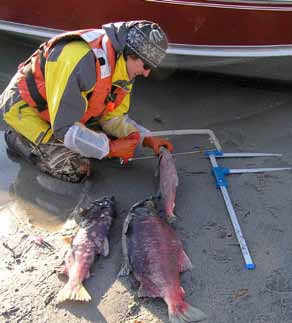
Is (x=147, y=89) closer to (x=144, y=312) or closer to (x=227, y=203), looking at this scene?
(x=227, y=203)

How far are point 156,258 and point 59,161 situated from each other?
1.57 m

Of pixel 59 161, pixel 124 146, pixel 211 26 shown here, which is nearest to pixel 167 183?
pixel 124 146

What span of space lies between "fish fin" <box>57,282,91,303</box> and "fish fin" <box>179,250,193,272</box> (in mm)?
654

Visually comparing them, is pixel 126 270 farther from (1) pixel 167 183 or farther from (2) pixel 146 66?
(2) pixel 146 66

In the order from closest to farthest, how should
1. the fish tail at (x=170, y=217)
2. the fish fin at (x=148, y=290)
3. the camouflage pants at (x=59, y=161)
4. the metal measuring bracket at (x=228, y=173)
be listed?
the fish fin at (x=148, y=290), the metal measuring bracket at (x=228, y=173), the fish tail at (x=170, y=217), the camouflage pants at (x=59, y=161)

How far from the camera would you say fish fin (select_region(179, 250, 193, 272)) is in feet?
11.6

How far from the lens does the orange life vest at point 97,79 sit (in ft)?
13.2

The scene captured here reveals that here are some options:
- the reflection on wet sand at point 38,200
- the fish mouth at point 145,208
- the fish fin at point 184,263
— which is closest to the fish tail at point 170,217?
the fish mouth at point 145,208

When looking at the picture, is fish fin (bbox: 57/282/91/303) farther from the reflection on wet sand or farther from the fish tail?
the fish tail

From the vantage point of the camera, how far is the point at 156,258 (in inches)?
135

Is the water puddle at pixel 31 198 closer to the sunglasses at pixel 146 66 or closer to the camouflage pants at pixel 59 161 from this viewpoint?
the camouflage pants at pixel 59 161

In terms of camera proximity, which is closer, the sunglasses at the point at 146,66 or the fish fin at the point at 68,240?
the fish fin at the point at 68,240

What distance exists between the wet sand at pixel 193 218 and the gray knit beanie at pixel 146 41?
118 centimetres

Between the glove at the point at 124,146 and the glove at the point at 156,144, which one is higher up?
the glove at the point at 124,146
